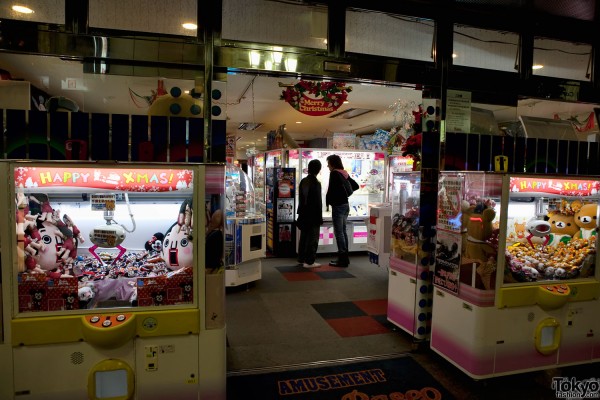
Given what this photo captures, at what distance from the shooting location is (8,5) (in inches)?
88.4

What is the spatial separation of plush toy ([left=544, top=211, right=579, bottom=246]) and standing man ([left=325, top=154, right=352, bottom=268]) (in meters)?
3.32

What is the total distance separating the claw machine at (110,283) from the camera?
210 centimetres

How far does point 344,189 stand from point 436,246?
308 centimetres

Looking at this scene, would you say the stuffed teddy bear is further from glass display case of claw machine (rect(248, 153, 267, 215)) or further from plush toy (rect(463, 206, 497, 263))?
glass display case of claw machine (rect(248, 153, 267, 215))

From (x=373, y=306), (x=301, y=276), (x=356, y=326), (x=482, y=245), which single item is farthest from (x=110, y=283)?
(x=301, y=276)

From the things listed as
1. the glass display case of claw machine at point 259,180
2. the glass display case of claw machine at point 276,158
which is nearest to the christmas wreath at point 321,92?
the glass display case of claw machine at point 276,158

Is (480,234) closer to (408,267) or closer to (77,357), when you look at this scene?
(408,267)

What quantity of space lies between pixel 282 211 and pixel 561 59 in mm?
4499

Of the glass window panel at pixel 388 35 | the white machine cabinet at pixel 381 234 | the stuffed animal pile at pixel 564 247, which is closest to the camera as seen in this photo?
the glass window panel at pixel 388 35

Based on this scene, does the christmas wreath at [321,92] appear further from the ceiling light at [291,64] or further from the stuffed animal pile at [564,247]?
the stuffed animal pile at [564,247]

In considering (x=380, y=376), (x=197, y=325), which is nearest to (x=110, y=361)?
(x=197, y=325)

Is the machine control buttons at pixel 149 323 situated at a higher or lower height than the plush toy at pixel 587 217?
lower

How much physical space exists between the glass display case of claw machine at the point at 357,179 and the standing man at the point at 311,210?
2.53 ft

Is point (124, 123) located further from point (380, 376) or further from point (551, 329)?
point (551, 329)
